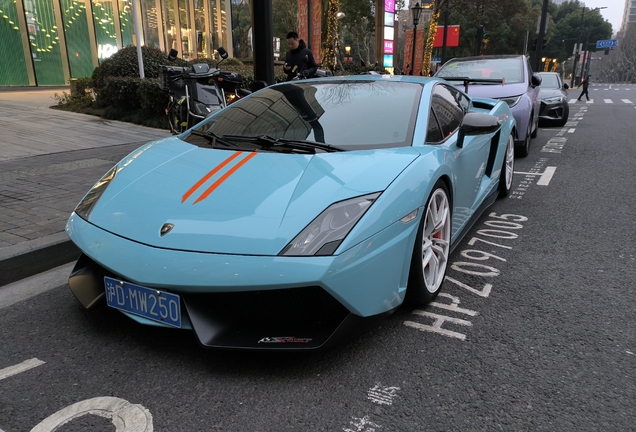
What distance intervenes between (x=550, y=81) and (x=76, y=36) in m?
16.5

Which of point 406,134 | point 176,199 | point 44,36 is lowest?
point 176,199

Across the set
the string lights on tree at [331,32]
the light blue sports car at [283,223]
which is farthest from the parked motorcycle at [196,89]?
the string lights on tree at [331,32]

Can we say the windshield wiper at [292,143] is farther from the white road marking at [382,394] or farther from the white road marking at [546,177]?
the white road marking at [546,177]

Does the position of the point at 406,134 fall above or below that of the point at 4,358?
above

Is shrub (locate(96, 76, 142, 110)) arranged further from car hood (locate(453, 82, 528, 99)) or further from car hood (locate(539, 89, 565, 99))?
car hood (locate(539, 89, 565, 99))

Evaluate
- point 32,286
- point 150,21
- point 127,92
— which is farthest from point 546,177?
point 150,21

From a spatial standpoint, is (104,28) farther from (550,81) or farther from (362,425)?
(362,425)

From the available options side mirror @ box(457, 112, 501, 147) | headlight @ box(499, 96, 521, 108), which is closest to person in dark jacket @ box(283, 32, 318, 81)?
headlight @ box(499, 96, 521, 108)

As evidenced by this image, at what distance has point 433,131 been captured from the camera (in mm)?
2896

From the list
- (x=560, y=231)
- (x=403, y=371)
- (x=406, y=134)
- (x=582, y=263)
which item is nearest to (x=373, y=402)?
(x=403, y=371)

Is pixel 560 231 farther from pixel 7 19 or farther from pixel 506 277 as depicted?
pixel 7 19

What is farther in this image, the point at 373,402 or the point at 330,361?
the point at 330,361

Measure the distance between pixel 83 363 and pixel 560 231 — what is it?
3553 millimetres

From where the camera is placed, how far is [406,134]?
2752mm
